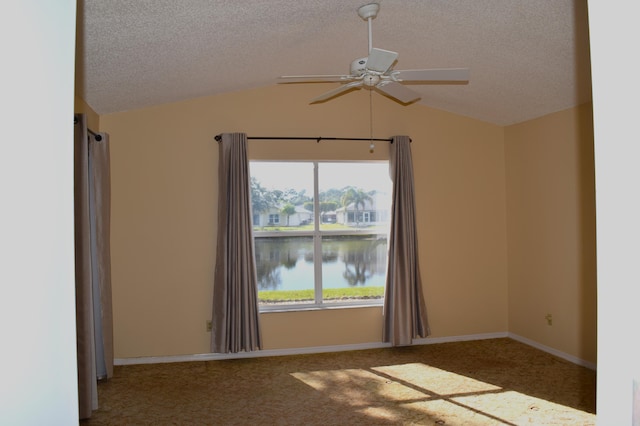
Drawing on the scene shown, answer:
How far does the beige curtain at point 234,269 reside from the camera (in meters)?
4.38

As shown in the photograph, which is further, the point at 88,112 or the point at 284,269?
the point at 284,269

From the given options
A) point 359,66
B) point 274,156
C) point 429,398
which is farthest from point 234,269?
point 359,66

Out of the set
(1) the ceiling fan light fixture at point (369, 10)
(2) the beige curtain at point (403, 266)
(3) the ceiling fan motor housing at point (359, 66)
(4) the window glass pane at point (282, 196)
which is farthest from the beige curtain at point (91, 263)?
(2) the beige curtain at point (403, 266)

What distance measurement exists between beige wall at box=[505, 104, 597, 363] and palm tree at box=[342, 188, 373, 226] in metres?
1.74

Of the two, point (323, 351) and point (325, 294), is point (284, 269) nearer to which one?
point (325, 294)

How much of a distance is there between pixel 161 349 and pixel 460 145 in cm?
392

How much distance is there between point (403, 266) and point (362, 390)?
151 cm

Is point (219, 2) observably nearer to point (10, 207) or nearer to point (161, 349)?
point (10, 207)

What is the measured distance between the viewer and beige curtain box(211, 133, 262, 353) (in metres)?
4.38

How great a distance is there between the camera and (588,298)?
4.17 meters

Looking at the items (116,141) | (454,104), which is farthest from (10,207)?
(454,104)

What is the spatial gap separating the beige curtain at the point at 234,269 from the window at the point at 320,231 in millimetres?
291

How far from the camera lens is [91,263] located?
3539mm

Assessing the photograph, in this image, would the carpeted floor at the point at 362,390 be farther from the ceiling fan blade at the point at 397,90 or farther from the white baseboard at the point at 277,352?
the ceiling fan blade at the point at 397,90
